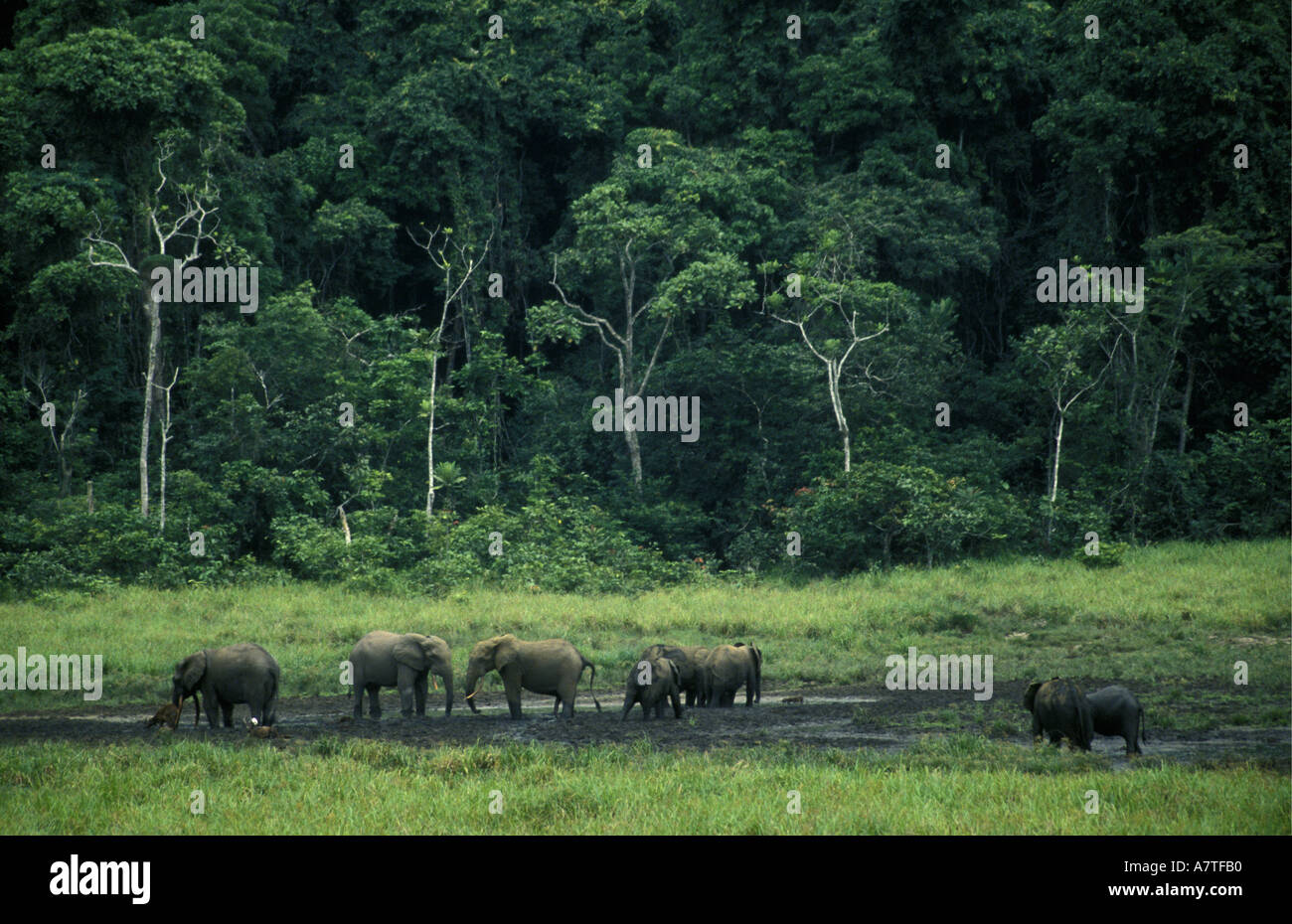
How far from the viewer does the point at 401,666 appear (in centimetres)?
1720

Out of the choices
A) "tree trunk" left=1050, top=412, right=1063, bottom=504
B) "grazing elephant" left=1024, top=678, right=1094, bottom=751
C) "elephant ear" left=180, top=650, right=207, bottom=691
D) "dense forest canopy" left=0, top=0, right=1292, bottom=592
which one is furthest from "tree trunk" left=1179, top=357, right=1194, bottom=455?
"elephant ear" left=180, top=650, right=207, bottom=691

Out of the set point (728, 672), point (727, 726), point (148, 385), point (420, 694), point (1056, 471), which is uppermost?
point (148, 385)

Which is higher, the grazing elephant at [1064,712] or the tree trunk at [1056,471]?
the tree trunk at [1056,471]

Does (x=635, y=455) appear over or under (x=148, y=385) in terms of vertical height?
under

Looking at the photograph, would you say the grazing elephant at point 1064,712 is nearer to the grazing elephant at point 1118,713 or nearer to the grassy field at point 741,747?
the grazing elephant at point 1118,713

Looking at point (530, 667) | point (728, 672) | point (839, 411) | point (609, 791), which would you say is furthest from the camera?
point (839, 411)

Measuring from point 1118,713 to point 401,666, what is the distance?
861 centimetres

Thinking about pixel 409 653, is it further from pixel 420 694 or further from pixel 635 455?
pixel 635 455

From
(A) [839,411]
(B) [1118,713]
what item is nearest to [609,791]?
(B) [1118,713]

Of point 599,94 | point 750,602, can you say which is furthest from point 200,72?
point 750,602

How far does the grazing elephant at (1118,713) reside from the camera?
13828 mm

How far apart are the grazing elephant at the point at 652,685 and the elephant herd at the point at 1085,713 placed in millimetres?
4786

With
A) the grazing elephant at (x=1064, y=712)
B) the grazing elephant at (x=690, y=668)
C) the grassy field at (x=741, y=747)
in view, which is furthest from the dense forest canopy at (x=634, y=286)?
the grazing elephant at (x=1064, y=712)

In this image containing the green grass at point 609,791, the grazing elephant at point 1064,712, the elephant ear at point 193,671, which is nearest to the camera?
the green grass at point 609,791
